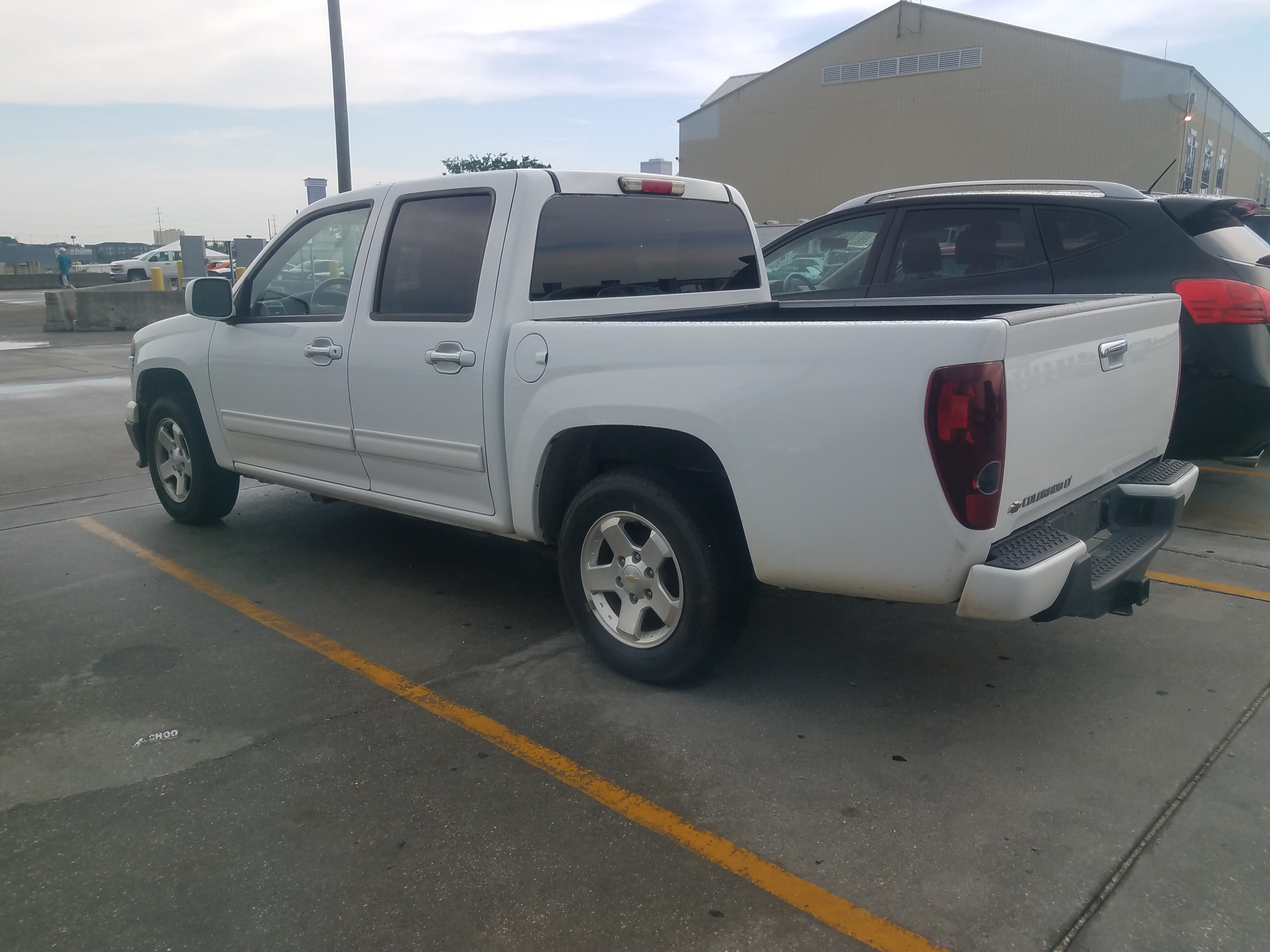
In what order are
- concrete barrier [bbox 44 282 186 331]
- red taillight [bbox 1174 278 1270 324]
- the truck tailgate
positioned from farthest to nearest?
concrete barrier [bbox 44 282 186 331]
red taillight [bbox 1174 278 1270 324]
the truck tailgate

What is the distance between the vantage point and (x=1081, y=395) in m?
3.21

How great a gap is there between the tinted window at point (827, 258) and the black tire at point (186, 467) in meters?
3.50

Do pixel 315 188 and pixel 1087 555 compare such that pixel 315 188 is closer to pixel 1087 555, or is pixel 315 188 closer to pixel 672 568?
pixel 672 568

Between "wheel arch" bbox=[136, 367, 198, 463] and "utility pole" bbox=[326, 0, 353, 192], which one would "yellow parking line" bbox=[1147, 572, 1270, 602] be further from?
"utility pole" bbox=[326, 0, 353, 192]

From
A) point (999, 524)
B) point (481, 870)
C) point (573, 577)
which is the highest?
point (999, 524)

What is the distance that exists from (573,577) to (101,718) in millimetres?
1750

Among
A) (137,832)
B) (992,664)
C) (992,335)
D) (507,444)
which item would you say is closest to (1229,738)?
(992,664)

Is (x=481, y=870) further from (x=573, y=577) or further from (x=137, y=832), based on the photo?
(x=573, y=577)

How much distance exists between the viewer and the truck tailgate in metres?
2.91

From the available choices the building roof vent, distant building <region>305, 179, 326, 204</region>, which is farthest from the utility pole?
the building roof vent

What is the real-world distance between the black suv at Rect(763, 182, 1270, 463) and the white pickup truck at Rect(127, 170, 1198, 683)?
1464 mm

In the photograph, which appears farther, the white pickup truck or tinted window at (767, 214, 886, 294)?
tinted window at (767, 214, 886, 294)

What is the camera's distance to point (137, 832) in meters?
2.92

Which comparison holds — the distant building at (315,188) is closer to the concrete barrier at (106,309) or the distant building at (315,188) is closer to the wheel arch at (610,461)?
the concrete barrier at (106,309)
